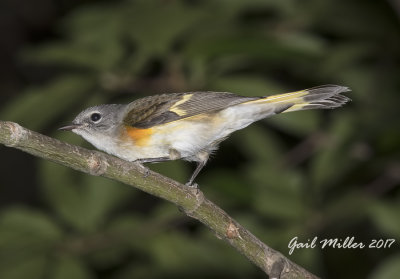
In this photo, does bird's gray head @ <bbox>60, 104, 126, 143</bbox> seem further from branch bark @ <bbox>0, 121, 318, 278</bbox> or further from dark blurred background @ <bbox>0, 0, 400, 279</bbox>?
branch bark @ <bbox>0, 121, 318, 278</bbox>

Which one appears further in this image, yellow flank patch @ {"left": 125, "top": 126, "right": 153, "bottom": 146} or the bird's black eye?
the bird's black eye

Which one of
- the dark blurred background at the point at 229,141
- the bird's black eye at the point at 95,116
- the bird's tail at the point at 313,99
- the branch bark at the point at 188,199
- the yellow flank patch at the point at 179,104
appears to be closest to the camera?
the branch bark at the point at 188,199

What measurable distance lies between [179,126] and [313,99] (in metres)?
0.79

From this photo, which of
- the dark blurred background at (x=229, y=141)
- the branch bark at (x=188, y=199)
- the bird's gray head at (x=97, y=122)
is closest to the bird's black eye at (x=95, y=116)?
the bird's gray head at (x=97, y=122)

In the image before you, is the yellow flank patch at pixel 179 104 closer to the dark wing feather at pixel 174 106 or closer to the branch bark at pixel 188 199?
the dark wing feather at pixel 174 106

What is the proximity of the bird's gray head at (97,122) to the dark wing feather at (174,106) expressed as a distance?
0.26 ft

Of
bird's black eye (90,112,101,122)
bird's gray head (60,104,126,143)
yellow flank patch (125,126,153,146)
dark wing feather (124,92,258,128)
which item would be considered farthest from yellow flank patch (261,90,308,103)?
bird's black eye (90,112,101,122)

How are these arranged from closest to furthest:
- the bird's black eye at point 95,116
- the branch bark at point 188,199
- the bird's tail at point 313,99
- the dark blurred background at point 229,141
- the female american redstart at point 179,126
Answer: the branch bark at point 188,199 → the bird's tail at point 313,99 → the female american redstart at point 179,126 → the bird's black eye at point 95,116 → the dark blurred background at point 229,141

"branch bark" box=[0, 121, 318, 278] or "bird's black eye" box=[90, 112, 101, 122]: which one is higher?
"bird's black eye" box=[90, 112, 101, 122]

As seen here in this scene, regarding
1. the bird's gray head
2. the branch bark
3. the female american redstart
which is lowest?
the branch bark

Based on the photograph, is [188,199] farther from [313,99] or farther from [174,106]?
[174,106]

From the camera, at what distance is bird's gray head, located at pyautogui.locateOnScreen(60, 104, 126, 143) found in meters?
3.54

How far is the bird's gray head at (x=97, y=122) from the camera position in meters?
3.54

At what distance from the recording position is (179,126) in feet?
11.2
